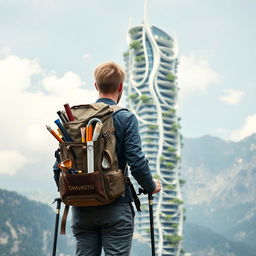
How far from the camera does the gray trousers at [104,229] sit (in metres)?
3.27

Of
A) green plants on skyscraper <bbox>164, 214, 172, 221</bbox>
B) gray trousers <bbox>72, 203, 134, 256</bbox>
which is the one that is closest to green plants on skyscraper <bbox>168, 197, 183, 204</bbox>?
green plants on skyscraper <bbox>164, 214, 172, 221</bbox>

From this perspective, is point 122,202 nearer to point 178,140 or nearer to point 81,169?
point 81,169

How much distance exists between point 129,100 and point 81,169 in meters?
134

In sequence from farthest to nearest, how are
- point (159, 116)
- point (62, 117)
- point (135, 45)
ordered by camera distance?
1. point (135, 45)
2. point (159, 116)
3. point (62, 117)

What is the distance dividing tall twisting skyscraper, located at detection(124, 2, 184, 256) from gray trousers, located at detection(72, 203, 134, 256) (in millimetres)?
122036

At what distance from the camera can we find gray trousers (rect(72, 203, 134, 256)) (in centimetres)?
327

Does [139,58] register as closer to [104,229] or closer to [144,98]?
[144,98]

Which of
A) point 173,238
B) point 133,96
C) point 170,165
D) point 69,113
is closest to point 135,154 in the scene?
point 69,113

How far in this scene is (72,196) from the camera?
10.9ft

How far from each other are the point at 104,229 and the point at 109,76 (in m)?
0.97

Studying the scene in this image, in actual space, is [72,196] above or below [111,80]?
below

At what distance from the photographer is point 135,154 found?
3.31m

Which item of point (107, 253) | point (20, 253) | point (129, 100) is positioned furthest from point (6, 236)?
point (107, 253)

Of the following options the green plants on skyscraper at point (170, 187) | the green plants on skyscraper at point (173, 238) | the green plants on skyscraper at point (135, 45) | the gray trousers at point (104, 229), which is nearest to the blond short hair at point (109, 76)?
the gray trousers at point (104, 229)
